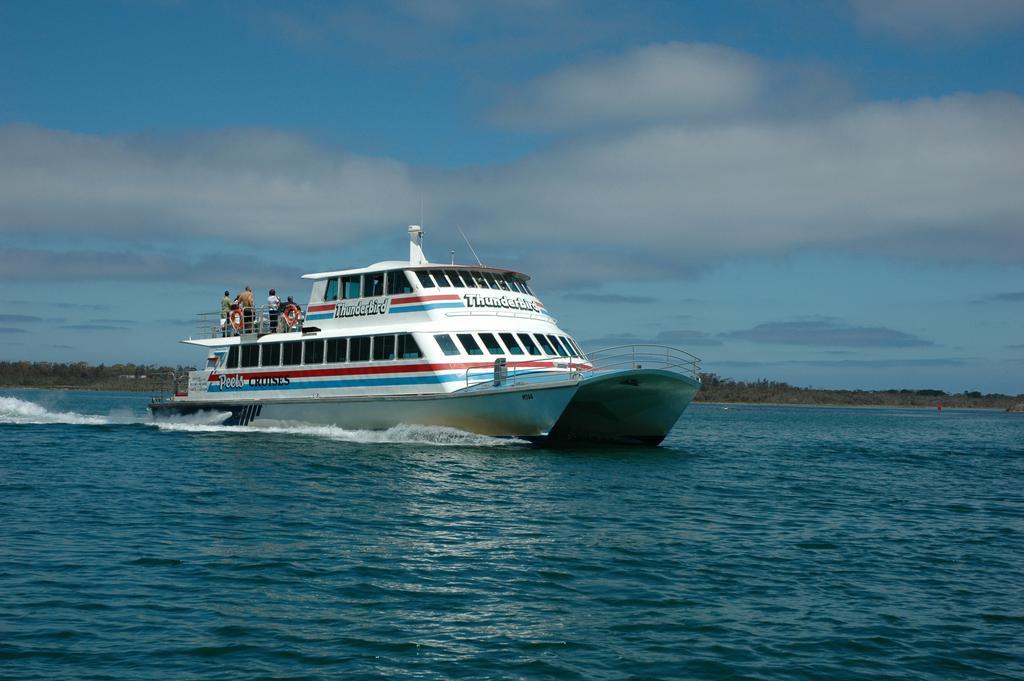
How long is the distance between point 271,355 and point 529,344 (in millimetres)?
8935

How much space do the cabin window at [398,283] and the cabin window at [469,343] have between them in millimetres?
2491

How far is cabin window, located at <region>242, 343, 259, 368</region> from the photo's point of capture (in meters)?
29.9

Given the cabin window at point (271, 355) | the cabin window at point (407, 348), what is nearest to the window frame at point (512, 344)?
the cabin window at point (407, 348)

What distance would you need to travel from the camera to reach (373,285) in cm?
2761

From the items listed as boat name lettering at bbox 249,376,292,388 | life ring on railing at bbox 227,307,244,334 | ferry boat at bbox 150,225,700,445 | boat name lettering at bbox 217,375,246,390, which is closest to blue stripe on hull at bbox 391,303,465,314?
ferry boat at bbox 150,225,700,445

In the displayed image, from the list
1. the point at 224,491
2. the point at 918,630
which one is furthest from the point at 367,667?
the point at 224,491

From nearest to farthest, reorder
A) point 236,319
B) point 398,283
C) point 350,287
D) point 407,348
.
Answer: point 407,348 < point 398,283 < point 350,287 < point 236,319

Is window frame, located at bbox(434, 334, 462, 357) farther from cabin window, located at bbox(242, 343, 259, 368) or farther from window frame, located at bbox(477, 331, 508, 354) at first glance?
cabin window, located at bbox(242, 343, 259, 368)

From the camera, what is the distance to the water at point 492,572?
8000 mm

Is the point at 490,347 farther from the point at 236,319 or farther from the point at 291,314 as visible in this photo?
the point at 236,319

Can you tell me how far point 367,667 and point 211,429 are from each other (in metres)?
24.3

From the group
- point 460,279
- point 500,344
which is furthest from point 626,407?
point 460,279

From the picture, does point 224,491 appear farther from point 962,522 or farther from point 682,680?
point 962,522

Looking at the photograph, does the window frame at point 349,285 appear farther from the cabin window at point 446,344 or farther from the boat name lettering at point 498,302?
the cabin window at point 446,344
